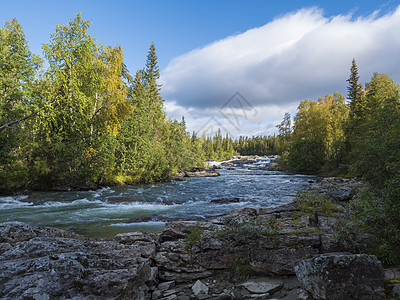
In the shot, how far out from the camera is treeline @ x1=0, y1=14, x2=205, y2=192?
1418 centimetres

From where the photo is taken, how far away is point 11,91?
13.5 m

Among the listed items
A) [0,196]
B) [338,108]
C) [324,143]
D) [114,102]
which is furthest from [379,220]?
[338,108]

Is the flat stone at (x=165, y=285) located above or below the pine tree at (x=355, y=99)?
below

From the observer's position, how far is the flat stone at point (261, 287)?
3.96m

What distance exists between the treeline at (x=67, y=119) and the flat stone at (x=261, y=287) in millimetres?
15990

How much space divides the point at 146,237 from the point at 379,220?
6.13 meters

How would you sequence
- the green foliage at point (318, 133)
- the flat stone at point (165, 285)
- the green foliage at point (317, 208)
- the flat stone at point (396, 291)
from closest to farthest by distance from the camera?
the flat stone at point (396, 291), the flat stone at point (165, 285), the green foliage at point (317, 208), the green foliage at point (318, 133)

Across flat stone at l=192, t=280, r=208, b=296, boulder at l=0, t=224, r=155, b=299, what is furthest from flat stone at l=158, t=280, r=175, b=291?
flat stone at l=192, t=280, r=208, b=296

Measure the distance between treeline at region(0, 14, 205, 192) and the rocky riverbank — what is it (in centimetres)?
1299

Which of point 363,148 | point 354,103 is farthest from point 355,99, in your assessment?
point 363,148

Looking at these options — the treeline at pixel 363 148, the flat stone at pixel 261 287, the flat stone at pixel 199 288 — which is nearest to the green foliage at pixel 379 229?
the treeline at pixel 363 148

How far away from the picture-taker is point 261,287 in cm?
409

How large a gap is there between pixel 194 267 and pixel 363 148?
19683mm

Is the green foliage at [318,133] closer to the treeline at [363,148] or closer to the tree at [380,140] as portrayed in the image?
the treeline at [363,148]
